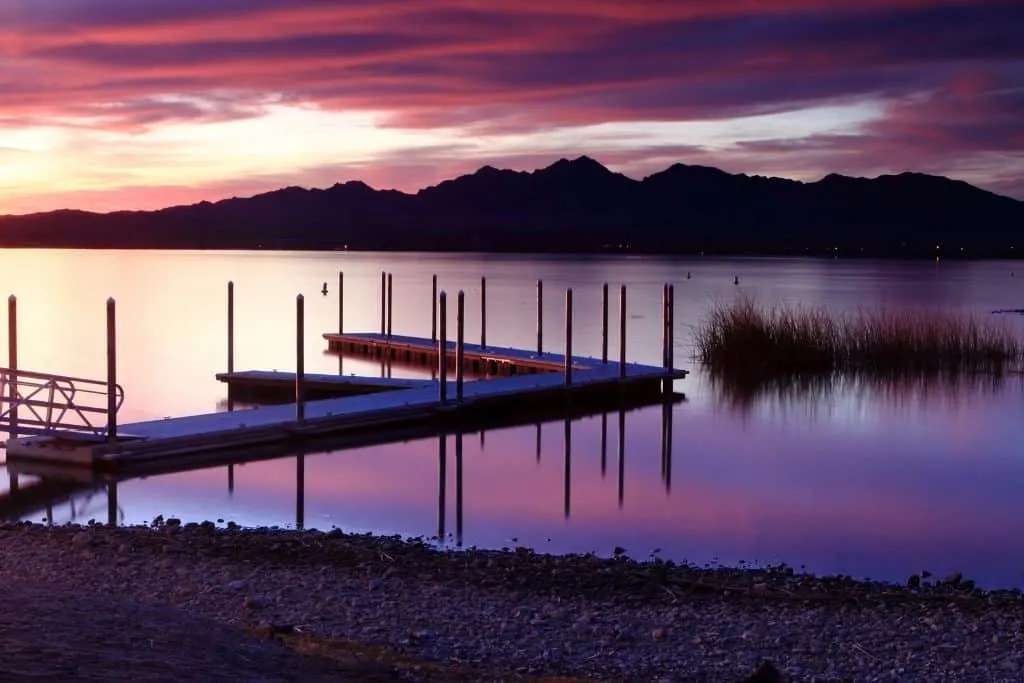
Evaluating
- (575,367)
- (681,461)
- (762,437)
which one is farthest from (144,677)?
(575,367)

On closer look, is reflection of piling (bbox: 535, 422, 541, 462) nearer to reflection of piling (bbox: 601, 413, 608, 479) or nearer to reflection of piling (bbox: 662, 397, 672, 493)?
reflection of piling (bbox: 601, 413, 608, 479)

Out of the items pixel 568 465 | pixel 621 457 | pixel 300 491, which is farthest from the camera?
pixel 621 457

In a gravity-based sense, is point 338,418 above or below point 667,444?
above

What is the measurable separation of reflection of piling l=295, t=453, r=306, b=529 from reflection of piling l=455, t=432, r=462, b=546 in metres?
1.31

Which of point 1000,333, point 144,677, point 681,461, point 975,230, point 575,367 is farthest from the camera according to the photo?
point 975,230

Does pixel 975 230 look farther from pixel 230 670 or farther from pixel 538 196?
pixel 230 670

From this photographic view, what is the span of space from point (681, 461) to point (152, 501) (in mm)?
6032

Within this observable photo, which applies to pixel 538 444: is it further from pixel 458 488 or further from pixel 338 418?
pixel 458 488

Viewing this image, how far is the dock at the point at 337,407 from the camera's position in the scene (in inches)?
490

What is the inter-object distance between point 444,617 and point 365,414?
828 cm

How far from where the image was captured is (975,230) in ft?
611

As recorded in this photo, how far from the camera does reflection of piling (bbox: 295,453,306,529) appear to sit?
10977 millimetres

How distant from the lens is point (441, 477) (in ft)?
42.7

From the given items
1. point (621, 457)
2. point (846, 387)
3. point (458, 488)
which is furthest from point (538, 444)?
point (846, 387)
